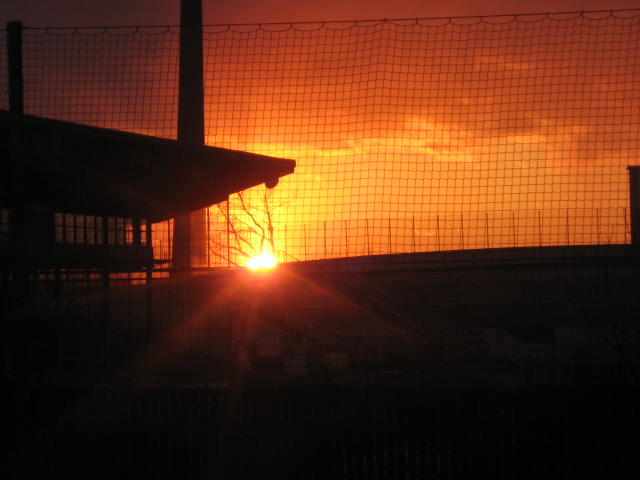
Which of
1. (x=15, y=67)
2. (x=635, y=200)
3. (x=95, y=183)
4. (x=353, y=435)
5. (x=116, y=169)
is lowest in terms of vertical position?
(x=353, y=435)

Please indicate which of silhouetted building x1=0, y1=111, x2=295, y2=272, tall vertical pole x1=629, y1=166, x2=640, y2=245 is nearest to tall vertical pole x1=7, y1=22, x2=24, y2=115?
silhouetted building x1=0, y1=111, x2=295, y2=272

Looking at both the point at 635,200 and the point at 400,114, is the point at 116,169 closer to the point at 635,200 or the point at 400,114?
the point at 400,114

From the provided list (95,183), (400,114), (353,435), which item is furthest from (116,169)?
(353,435)

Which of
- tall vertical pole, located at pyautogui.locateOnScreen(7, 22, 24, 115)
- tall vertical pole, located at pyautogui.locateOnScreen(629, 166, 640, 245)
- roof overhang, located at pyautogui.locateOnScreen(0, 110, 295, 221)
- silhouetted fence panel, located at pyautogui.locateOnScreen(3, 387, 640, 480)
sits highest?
tall vertical pole, located at pyautogui.locateOnScreen(7, 22, 24, 115)

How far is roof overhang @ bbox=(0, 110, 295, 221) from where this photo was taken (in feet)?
26.3

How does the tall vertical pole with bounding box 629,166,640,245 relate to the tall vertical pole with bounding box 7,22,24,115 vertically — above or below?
below

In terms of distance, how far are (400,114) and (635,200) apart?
2.20 meters

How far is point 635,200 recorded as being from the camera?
630cm

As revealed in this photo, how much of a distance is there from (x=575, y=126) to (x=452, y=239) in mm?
1539

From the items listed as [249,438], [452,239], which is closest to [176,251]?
[249,438]

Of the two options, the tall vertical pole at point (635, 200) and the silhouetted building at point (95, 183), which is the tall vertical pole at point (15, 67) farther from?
the tall vertical pole at point (635, 200)

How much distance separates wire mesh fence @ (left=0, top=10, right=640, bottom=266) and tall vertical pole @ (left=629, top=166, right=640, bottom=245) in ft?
0.35

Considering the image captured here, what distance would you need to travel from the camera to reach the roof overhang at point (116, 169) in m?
8.02

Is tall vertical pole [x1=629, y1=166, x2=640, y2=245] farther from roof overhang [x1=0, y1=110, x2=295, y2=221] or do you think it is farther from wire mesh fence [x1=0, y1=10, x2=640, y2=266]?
roof overhang [x1=0, y1=110, x2=295, y2=221]
